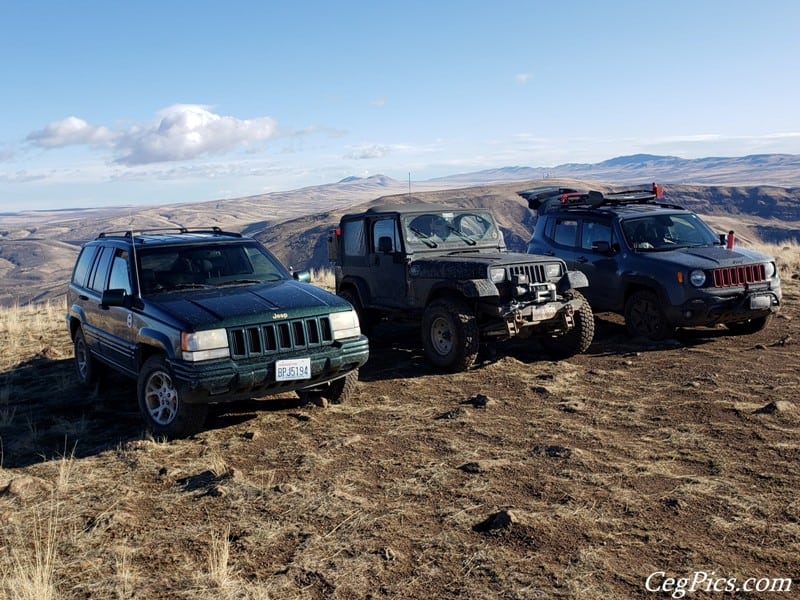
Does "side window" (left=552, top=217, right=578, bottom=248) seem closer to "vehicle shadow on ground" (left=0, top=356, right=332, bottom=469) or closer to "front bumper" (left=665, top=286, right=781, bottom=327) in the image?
"front bumper" (left=665, top=286, right=781, bottom=327)

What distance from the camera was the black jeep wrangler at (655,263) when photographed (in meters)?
9.28

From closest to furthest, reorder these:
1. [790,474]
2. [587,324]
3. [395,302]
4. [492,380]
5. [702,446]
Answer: [790,474] → [702,446] → [492,380] → [587,324] → [395,302]

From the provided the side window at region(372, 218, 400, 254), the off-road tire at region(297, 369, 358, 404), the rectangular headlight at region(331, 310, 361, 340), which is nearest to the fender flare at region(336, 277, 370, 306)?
the side window at region(372, 218, 400, 254)

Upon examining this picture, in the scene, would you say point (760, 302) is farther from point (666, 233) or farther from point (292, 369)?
point (292, 369)

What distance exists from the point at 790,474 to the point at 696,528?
48.0 inches

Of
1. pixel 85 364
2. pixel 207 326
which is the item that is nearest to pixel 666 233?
pixel 207 326

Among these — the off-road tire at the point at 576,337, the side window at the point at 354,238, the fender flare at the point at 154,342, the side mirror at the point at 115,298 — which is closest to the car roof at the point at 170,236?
the side mirror at the point at 115,298

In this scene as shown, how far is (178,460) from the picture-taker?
5.88 m

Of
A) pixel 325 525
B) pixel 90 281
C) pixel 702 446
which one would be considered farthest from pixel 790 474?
pixel 90 281

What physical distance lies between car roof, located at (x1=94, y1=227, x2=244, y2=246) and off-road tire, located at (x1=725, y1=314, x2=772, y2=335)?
6874mm

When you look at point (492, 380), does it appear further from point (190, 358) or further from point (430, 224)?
point (190, 358)

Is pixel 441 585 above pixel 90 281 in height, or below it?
below

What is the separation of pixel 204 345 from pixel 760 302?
23.1ft

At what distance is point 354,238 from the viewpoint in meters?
10.4
